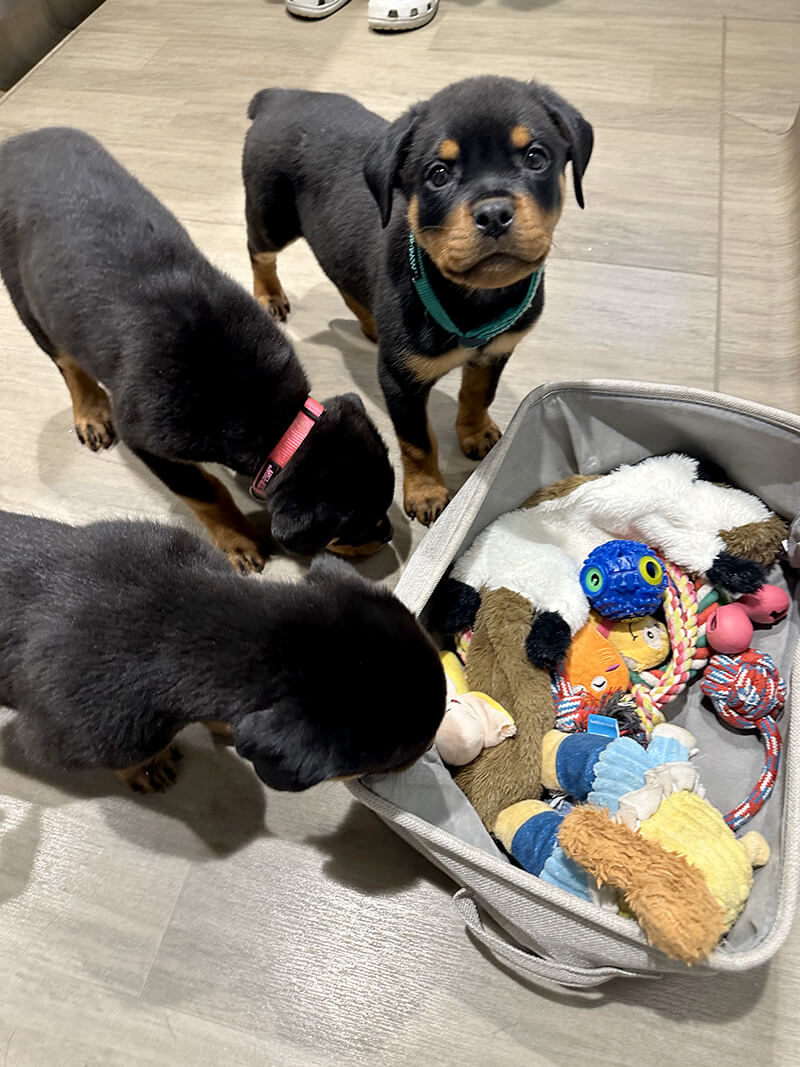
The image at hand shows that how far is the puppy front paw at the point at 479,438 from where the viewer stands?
5.69ft

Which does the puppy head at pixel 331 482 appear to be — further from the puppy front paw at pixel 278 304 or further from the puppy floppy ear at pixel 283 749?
the puppy front paw at pixel 278 304

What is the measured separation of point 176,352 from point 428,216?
464 millimetres

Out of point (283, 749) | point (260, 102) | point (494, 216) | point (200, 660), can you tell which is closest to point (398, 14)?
point (260, 102)

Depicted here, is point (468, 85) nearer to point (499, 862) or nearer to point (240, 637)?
point (240, 637)

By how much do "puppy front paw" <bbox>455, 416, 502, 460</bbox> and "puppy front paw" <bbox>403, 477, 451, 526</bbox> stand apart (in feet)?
0.51

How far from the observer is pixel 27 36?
3.04 metres

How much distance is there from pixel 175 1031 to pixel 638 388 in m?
1.33

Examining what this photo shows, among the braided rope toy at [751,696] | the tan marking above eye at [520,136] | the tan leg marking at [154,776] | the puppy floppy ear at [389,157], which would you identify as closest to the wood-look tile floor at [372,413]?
the tan leg marking at [154,776]

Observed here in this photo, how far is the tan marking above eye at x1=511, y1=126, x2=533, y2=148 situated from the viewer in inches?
42.7

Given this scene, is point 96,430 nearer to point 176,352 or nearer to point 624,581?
point 176,352

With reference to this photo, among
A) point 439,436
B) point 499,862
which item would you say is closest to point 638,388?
point 439,436

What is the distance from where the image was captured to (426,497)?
1.61 meters

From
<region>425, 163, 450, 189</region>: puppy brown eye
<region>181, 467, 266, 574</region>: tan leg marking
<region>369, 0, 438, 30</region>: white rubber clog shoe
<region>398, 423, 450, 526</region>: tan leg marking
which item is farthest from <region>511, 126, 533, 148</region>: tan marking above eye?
<region>369, 0, 438, 30</region>: white rubber clog shoe

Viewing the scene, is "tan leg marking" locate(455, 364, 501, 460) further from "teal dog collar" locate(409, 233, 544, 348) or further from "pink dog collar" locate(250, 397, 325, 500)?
"pink dog collar" locate(250, 397, 325, 500)
